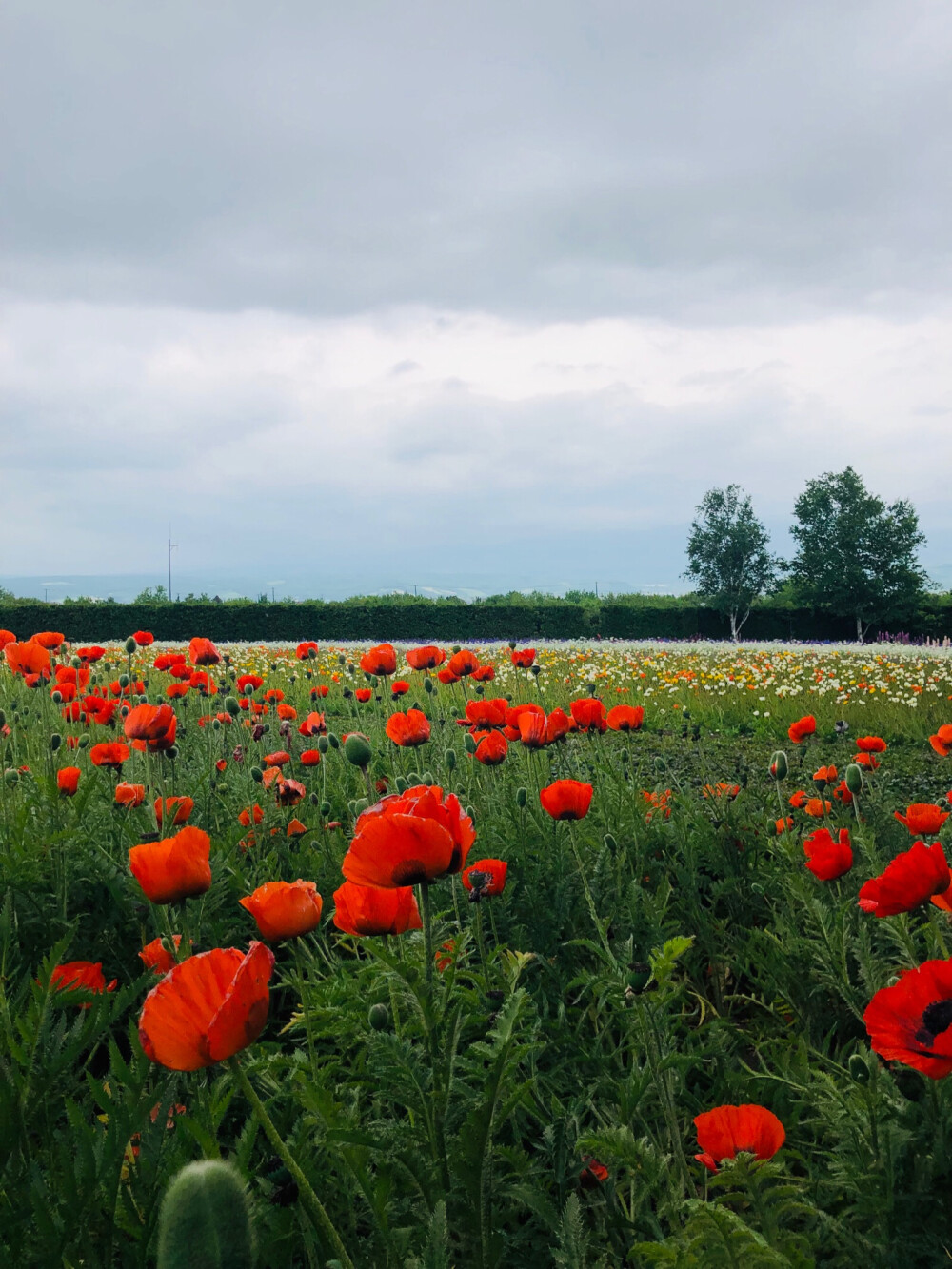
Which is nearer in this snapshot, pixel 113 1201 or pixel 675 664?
pixel 113 1201

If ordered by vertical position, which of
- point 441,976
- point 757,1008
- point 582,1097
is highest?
point 441,976

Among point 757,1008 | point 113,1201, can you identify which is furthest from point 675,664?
point 113,1201

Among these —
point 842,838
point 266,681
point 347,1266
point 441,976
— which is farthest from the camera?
point 266,681

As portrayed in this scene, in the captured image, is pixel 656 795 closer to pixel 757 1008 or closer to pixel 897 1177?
pixel 757 1008

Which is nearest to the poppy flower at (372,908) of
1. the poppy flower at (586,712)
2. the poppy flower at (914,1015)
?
the poppy flower at (914,1015)

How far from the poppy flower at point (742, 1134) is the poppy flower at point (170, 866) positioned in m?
0.83

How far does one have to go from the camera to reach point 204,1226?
448 mm

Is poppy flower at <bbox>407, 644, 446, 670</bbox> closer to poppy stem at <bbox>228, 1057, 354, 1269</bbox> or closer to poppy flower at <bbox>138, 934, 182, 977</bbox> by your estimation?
poppy flower at <bbox>138, 934, 182, 977</bbox>

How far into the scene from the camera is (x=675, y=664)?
11.4 meters

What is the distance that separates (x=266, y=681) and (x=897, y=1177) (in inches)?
330

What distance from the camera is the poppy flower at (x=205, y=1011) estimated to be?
0.85m

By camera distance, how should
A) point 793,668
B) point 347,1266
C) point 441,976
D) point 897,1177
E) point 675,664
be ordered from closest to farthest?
point 347,1266, point 897,1177, point 441,976, point 793,668, point 675,664

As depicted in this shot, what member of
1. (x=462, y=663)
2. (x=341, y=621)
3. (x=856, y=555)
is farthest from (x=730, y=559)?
(x=462, y=663)

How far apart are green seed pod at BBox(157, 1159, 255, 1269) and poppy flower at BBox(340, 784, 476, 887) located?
24.0 inches
